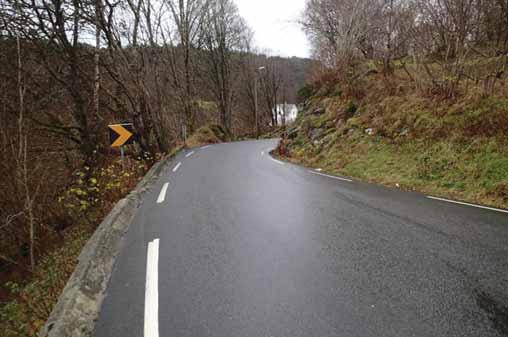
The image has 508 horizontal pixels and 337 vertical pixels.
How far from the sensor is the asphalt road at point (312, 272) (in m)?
2.54

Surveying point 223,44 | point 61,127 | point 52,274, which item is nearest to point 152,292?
point 52,274

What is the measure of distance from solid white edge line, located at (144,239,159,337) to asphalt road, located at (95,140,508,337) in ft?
0.04

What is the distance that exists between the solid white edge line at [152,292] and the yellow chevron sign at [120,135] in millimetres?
4892

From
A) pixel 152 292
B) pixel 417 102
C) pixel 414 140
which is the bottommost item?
pixel 152 292

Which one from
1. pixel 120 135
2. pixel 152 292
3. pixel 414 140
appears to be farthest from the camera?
pixel 414 140

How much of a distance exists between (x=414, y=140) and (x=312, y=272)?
27.8ft

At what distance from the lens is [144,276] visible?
3.38 m

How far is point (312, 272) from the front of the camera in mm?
3350

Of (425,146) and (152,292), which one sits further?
(425,146)

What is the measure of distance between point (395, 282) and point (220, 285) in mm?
1901

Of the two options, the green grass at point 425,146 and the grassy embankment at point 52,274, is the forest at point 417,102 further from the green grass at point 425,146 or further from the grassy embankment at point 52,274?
the grassy embankment at point 52,274

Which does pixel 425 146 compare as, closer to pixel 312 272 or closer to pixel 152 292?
pixel 312 272

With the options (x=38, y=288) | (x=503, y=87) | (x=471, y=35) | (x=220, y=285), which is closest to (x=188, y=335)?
(x=220, y=285)

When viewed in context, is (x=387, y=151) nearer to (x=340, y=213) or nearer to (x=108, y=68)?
(x=340, y=213)
